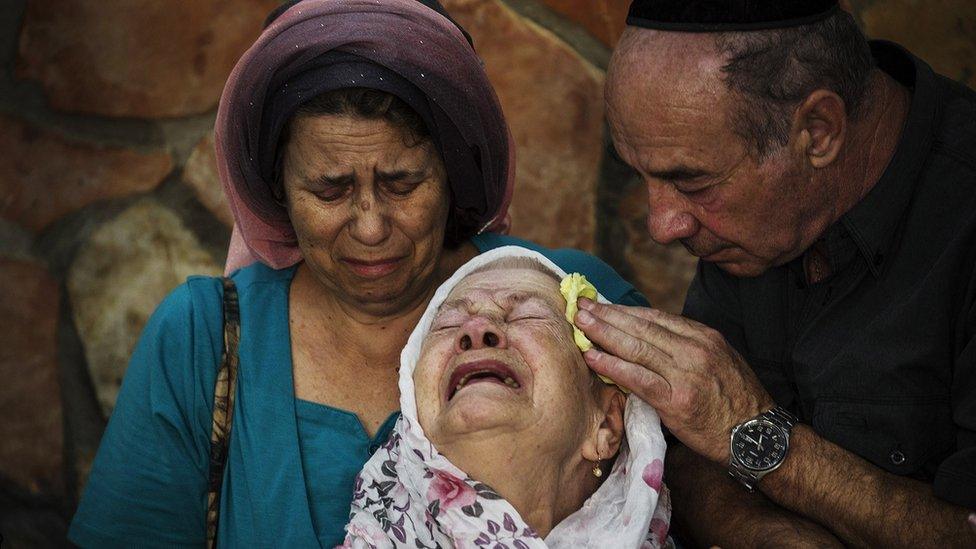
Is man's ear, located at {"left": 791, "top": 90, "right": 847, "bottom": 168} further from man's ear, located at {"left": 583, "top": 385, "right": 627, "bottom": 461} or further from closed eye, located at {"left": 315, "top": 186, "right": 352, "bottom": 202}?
closed eye, located at {"left": 315, "top": 186, "right": 352, "bottom": 202}

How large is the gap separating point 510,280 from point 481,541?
69 cm

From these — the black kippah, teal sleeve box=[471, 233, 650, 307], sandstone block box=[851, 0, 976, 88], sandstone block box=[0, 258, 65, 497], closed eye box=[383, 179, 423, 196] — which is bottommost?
sandstone block box=[0, 258, 65, 497]

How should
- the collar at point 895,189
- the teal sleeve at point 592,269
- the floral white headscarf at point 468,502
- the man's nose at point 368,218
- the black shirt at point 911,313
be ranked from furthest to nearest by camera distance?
1. the teal sleeve at point 592,269
2. the man's nose at point 368,218
3. the collar at point 895,189
4. the black shirt at point 911,313
5. the floral white headscarf at point 468,502

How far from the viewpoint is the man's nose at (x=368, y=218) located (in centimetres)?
282

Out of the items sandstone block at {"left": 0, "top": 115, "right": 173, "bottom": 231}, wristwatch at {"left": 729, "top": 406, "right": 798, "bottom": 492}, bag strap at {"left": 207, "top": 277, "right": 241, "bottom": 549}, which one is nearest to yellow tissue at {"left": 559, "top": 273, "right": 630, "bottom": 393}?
wristwatch at {"left": 729, "top": 406, "right": 798, "bottom": 492}

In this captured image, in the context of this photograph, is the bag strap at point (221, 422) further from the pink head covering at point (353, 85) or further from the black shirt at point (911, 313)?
the black shirt at point (911, 313)

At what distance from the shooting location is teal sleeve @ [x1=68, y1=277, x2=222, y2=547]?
288 cm

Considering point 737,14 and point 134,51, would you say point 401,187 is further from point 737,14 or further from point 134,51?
point 134,51

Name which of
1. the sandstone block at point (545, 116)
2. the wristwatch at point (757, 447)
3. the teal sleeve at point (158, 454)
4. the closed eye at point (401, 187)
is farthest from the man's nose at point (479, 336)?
the sandstone block at point (545, 116)

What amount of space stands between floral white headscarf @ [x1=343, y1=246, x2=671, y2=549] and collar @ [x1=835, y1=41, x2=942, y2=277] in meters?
0.66

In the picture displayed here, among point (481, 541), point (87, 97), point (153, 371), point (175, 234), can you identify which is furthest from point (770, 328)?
point (87, 97)

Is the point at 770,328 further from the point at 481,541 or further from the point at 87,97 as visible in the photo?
the point at 87,97

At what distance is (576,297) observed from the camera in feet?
9.21

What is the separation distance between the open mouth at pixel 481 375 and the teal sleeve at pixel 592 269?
68cm
